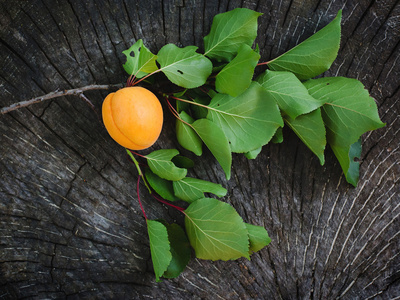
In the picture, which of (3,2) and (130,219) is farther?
(130,219)

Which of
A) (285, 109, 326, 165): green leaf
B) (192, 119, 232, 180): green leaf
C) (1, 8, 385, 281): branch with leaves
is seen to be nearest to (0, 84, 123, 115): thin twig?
(1, 8, 385, 281): branch with leaves

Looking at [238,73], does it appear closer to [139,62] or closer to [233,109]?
[233,109]

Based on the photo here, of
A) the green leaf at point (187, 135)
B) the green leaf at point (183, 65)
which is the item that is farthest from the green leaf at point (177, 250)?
the green leaf at point (183, 65)

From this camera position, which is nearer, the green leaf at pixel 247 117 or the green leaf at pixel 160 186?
the green leaf at pixel 247 117

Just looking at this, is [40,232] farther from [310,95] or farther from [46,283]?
[310,95]

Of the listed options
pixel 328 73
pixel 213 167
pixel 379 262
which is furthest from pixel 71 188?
pixel 379 262

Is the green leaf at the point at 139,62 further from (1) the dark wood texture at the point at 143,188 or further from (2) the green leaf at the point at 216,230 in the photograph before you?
(2) the green leaf at the point at 216,230

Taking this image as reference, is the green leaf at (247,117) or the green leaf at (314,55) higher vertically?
the green leaf at (314,55)
